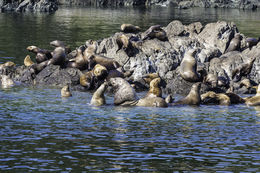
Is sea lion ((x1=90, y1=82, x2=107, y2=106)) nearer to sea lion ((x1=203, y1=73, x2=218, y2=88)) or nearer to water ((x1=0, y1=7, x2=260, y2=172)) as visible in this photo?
water ((x1=0, y1=7, x2=260, y2=172))

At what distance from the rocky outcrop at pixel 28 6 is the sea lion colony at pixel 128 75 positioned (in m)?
76.3

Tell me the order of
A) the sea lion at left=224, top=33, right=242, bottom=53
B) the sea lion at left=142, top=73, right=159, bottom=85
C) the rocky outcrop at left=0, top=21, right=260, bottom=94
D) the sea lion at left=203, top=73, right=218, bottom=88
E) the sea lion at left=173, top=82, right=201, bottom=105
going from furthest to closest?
the sea lion at left=224, top=33, right=242, bottom=53, the rocky outcrop at left=0, top=21, right=260, bottom=94, the sea lion at left=142, top=73, right=159, bottom=85, the sea lion at left=203, top=73, right=218, bottom=88, the sea lion at left=173, top=82, right=201, bottom=105

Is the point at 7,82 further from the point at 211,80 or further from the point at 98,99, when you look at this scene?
the point at 211,80

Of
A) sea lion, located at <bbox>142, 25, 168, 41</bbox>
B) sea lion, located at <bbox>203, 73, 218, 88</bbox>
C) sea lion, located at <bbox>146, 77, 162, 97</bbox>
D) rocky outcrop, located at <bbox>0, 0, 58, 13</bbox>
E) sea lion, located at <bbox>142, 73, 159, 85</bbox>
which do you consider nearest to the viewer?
sea lion, located at <bbox>146, 77, 162, 97</bbox>

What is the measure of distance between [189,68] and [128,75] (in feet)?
11.1

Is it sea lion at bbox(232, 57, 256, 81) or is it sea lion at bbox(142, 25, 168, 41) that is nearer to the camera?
sea lion at bbox(232, 57, 256, 81)

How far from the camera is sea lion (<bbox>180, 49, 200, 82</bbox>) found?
26.8m

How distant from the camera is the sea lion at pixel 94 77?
26672mm

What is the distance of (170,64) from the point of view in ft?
95.5

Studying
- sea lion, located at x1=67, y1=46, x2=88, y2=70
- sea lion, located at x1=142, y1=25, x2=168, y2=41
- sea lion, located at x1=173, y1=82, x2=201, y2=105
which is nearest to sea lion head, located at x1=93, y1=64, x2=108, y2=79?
sea lion, located at x1=67, y1=46, x2=88, y2=70

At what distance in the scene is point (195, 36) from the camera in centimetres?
3206

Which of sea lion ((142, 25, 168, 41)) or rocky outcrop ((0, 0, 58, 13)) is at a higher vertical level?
rocky outcrop ((0, 0, 58, 13))

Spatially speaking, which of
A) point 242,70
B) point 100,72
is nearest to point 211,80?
point 242,70

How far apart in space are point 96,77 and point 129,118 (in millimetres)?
8072
